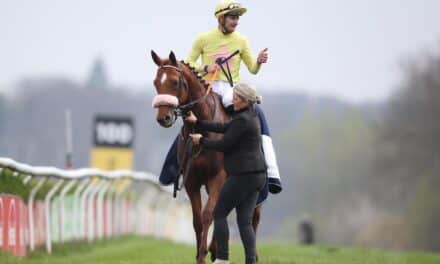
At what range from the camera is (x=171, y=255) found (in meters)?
18.8

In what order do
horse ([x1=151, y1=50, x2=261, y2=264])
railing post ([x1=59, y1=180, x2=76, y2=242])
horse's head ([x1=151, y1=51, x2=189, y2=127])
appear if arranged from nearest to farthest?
1. horse's head ([x1=151, y1=51, x2=189, y2=127])
2. horse ([x1=151, y1=50, x2=261, y2=264])
3. railing post ([x1=59, y1=180, x2=76, y2=242])

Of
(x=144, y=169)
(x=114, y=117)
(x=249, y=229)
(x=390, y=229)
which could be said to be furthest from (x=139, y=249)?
(x=144, y=169)

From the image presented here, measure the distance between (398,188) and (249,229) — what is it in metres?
74.1

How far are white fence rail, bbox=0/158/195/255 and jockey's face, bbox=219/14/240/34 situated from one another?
121 inches

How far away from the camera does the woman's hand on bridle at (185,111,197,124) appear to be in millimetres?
14117

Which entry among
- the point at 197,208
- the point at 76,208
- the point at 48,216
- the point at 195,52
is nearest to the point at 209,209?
the point at 197,208

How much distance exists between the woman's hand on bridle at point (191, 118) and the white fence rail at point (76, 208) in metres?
2.98

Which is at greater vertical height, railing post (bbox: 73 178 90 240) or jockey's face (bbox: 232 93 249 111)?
jockey's face (bbox: 232 93 249 111)

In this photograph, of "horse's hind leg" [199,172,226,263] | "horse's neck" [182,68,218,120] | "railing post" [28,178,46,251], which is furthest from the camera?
"railing post" [28,178,46,251]

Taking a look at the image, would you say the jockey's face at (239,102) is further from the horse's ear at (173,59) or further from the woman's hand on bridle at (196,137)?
the horse's ear at (173,59)

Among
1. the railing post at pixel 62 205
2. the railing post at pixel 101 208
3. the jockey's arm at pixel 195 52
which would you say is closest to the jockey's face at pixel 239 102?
the jockey's arm at pixel 195 52

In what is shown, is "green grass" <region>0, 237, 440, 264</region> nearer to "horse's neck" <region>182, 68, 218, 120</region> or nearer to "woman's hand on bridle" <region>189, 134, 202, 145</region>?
"horse's neck" <region>182, 68, 218, 120</region>

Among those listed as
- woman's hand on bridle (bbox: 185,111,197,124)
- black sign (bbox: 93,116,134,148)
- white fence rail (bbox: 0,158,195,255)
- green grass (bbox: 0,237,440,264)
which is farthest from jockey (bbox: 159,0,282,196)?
black sign (bbox: 93,116,134,148)

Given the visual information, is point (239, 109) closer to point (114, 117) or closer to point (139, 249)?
point (139, 249)
